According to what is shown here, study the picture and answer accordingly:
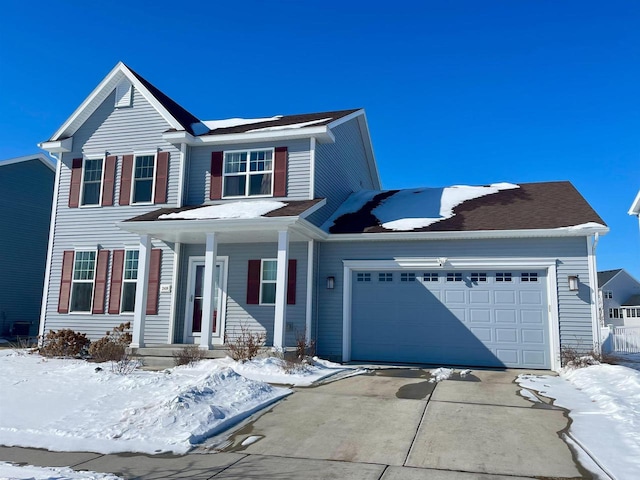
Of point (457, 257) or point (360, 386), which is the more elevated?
point (457, 257)

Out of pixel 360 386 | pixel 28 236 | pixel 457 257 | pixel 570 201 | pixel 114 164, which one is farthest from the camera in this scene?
pixel 28 236

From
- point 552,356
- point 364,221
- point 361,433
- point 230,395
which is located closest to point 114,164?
point 364,221

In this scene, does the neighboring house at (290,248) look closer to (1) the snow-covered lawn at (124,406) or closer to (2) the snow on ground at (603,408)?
(2) the snow on ground at (603,408)

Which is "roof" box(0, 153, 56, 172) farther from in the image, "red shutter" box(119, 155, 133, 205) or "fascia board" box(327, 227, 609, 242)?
"fascia board" box(327, 227, 609, 242)

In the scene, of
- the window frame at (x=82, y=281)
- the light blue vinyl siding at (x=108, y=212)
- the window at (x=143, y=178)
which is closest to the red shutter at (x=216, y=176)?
the light blue vinyl siding at (x=108, y=212)

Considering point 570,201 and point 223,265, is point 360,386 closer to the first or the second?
point 223,265

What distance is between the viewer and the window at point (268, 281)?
43.4 feet

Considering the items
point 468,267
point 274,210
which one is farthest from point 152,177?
point 468,267

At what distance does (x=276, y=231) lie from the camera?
11.8 meters

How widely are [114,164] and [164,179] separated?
5.88 ft

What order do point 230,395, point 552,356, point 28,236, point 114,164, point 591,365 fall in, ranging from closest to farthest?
point 230,395, point 591,365, point 552,356, point 114,164, point 28,236

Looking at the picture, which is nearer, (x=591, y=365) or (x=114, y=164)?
(x=591, y=365)

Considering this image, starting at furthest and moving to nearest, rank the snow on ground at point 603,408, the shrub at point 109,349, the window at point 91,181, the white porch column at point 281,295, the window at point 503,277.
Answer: the window at point 91,181, the window at point 503,277, the white porch column at point 281,295, the shrub at point 109,349, the snow on ground at point 603,408

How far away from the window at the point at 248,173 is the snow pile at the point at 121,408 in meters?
6.22
